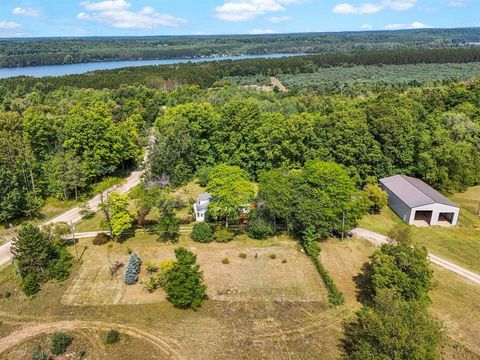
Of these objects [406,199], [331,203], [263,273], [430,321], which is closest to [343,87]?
[406,199]

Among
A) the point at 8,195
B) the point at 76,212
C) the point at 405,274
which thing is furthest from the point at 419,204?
the point at 8,195

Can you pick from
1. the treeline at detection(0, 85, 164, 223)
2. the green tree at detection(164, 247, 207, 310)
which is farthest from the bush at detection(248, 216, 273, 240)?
the treeline at detection(0, 85, 164, 223)

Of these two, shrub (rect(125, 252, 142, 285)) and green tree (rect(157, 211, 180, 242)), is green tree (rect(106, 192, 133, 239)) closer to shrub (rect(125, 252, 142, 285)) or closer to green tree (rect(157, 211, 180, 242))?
green tree (rect(157, 211, 180, 242))

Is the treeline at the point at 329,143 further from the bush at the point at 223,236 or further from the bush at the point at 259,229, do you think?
the bush at the point at 223,236

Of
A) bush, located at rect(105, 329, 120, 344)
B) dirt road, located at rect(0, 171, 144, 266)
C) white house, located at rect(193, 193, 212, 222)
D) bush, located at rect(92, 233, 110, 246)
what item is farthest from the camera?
white house, located at rect(193, 193, 212, 222)

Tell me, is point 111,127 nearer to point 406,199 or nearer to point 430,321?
point 406,199

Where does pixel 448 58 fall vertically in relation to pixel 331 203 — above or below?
above
